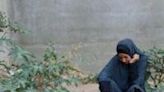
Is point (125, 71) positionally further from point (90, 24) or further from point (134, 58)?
point (90, 24)

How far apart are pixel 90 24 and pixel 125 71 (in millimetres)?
2831

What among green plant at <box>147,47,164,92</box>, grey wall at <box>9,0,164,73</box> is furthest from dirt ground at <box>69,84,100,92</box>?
green plant at <box>147,47,164,92</box>

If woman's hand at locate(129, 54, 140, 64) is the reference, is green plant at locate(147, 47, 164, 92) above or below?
below

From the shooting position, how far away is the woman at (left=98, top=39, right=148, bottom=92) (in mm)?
5785

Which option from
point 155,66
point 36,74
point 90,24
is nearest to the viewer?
point 36,74

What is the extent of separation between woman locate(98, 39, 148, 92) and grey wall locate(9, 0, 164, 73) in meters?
2.58

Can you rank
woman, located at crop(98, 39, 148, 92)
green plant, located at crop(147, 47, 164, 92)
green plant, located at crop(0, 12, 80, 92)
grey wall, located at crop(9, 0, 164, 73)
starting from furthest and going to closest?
grey wall, located at crop(9, 0, 164, 73)
green plant, located at crop(147, 47, 164, 92)
woman, located at crop(98, 39, 148, 92)
green plant, located at crop(0, 12, 80, 92)

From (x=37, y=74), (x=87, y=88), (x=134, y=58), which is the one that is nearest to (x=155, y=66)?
(x=134, y=58)

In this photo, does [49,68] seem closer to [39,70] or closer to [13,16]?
[39,70]

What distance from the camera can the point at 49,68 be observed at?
16.5ft

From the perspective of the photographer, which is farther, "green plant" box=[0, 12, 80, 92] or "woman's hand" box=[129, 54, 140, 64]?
"woman's hand" box=[129, 54, 140, 64]

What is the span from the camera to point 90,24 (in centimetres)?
871

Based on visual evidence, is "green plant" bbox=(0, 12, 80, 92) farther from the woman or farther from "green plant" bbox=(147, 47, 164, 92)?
"green plant" bbox=(147, 47, 164, 92)

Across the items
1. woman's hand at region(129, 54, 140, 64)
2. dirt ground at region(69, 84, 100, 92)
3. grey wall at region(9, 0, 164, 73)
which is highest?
woman's hand at region(129, 54, 140, 64)
